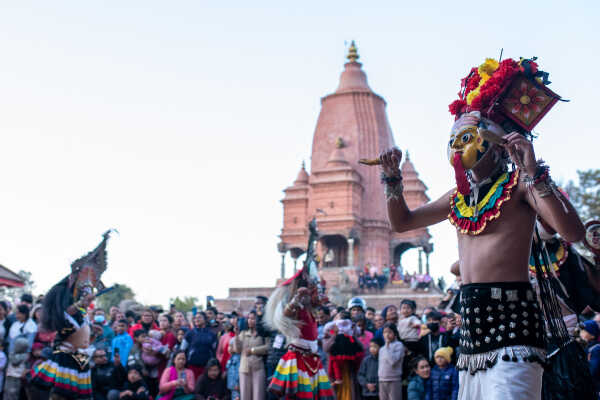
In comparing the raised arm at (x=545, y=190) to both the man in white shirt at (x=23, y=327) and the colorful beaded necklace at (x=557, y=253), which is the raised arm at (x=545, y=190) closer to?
the colorful beaded necklace at (x=557, y=253)

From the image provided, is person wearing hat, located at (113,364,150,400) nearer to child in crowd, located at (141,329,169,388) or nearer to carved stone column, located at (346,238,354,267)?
child in crowd, located at (141,329,169,388)

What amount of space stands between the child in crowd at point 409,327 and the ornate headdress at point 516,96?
6.18 metres

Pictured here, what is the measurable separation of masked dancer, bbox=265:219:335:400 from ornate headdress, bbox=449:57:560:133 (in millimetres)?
5558

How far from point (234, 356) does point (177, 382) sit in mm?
1183

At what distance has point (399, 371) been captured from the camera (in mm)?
8750

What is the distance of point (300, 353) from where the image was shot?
845 cm

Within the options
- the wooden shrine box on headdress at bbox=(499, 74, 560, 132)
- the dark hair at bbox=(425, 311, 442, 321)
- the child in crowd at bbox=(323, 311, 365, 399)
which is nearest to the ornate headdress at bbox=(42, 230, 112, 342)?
the child in crowd at bbox=(323, 311, 365, 399)

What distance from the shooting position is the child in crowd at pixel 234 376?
10211mm

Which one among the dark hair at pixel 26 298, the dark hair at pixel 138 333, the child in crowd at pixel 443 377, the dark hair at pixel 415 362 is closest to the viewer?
the child in crowd at pixel 443 377

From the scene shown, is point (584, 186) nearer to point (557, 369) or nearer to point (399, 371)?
point (399, 371)

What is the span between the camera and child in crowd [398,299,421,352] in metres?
9.12

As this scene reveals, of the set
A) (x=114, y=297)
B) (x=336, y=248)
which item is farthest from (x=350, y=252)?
(x=114, y=297)

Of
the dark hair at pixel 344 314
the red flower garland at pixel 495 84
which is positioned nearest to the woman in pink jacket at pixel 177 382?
the dark hair at pixel 344 314

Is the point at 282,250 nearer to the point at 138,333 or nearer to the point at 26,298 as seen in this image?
the point at 26,298
